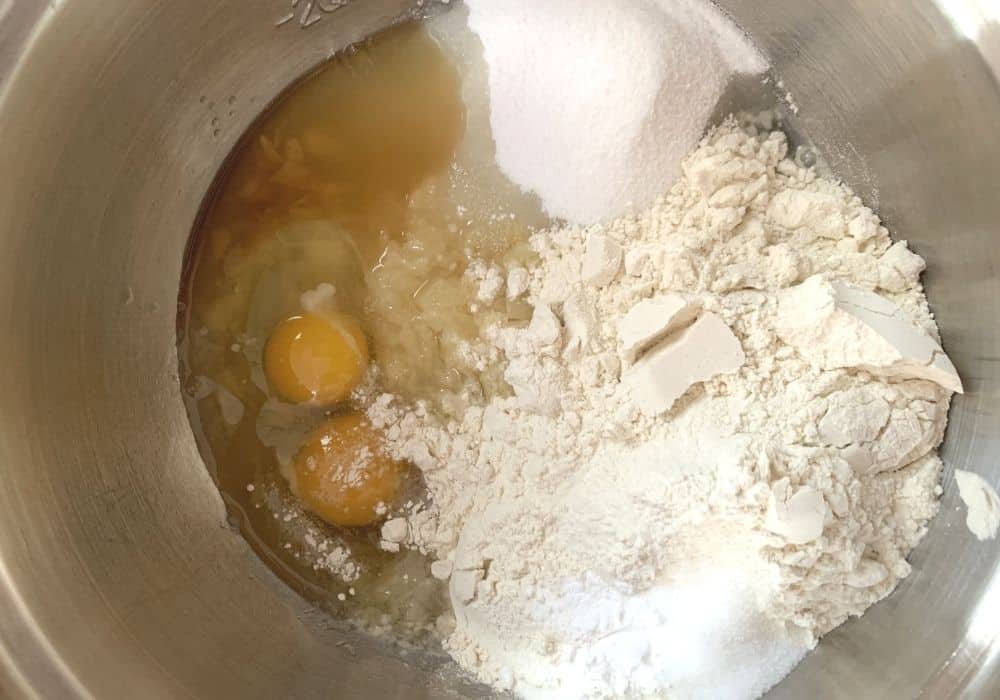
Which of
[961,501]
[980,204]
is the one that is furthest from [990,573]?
[980,204]

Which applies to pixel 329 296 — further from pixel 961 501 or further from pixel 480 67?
pixel 961 501

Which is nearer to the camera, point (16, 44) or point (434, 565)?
point (16, 44)

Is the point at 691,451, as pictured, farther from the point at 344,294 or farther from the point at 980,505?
the point at 344,294

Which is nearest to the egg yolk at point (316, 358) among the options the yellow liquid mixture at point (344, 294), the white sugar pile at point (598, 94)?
the yellow liquid mixture at point (344, 294)

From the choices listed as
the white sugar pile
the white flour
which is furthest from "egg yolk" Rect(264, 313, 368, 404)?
the white sugar pile

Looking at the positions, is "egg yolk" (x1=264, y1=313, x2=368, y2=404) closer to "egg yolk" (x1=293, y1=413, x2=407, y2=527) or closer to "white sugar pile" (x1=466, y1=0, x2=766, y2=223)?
"egg yolk" (x1=293, y1=413, x2=407, y2=527)

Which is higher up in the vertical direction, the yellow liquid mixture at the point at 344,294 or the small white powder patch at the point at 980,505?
the yellow liquid mixture at the point at 344,294

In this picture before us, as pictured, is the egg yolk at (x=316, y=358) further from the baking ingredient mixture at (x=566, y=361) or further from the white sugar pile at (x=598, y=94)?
the white sugar pile at (x=598, y=94)
